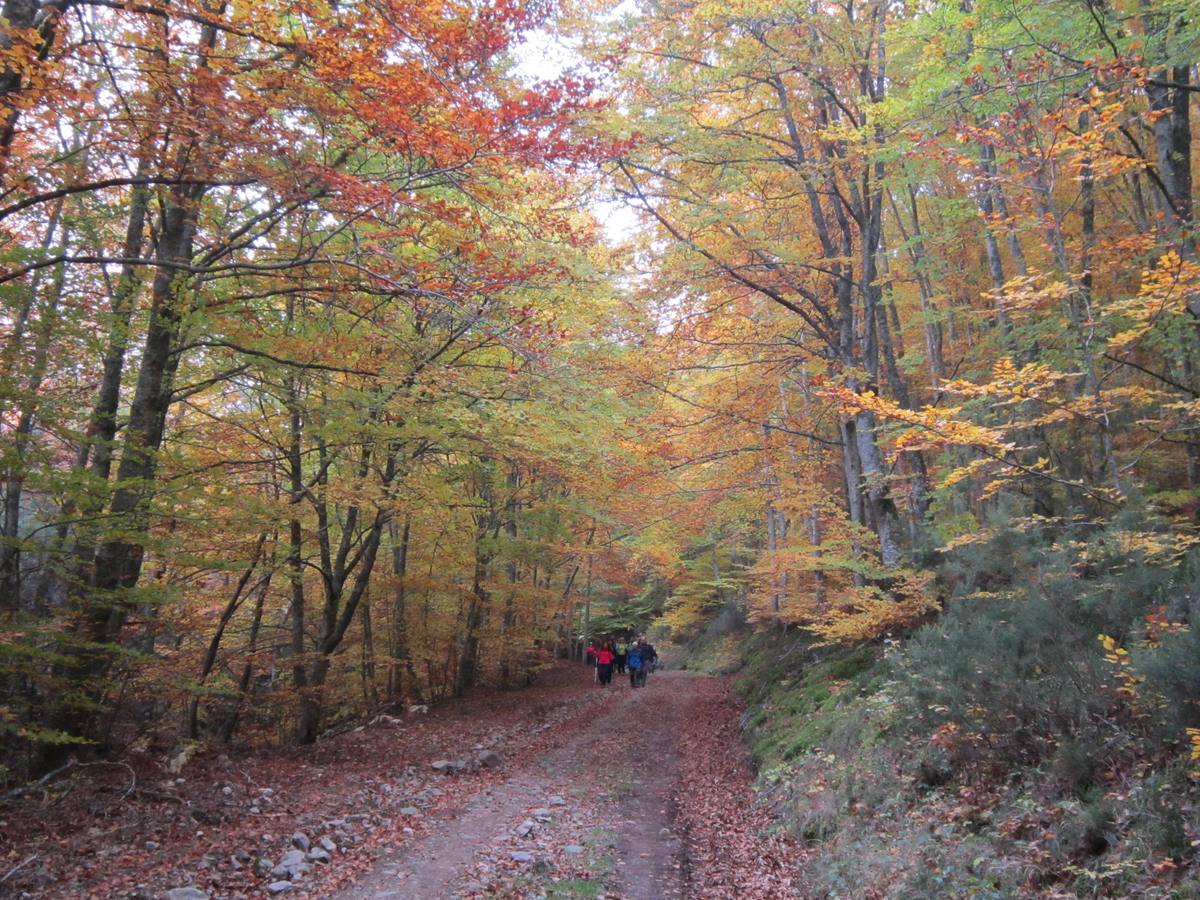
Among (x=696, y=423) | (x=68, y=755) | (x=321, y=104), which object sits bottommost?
(x=68, y=755)

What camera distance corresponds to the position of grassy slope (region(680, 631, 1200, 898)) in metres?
3.87

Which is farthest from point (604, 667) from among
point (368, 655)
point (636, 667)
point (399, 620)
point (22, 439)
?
point (22, 439)

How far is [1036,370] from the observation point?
561cm

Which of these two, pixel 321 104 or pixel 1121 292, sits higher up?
pixel 1121 292

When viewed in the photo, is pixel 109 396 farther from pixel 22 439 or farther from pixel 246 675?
pixel 246 675

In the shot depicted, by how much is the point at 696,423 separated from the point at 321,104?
790 cm

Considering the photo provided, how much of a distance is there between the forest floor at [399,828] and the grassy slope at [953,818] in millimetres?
667

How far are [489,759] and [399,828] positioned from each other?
3.37 metres

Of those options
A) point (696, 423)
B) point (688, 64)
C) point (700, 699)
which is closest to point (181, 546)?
point (696, 423)

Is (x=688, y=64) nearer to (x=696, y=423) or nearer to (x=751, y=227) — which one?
(x=751, y=227)

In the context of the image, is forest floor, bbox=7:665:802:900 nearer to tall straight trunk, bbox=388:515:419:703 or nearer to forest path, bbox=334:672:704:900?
forest path, bbox=334:672:704:900

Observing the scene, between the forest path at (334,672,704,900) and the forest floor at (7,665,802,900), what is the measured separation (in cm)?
3

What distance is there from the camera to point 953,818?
5242mm

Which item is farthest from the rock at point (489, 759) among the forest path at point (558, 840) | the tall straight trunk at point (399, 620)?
the tall straight trunk at point (399, 620)
